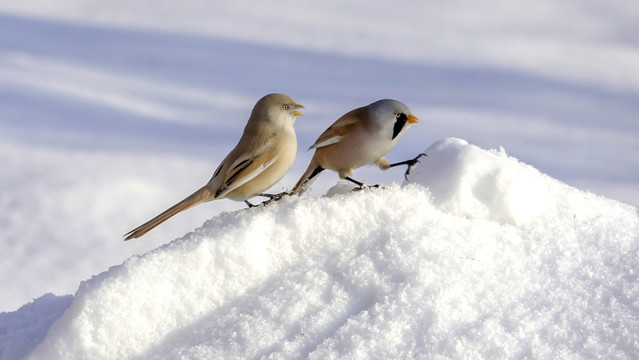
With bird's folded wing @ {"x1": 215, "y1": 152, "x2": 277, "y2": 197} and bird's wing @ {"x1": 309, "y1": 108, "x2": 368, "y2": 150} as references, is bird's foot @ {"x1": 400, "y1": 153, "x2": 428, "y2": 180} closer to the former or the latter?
bird's wing @ {"x1": 309, "y1": 108, "x2": 368, "y2": 150}

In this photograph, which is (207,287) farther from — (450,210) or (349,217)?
(450,210)

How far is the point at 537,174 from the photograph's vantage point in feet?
12.5

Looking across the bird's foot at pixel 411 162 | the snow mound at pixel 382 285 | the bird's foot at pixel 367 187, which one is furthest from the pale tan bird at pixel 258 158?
the bird's foot at pixel 411 162

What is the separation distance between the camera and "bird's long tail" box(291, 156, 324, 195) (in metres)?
4.08

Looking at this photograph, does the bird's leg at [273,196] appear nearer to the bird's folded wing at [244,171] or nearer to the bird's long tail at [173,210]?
the bird's folded wing at [244,171]

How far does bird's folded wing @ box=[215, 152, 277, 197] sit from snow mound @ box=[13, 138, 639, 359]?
0.20 meters

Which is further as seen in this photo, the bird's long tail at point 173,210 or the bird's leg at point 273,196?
the bird's leg at point 273,196

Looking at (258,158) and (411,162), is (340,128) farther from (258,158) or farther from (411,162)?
(258,158)

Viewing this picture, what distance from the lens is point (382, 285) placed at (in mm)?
3004

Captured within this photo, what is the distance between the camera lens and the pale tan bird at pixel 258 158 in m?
3.51

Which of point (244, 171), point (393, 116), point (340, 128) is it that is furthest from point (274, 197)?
point (393, 116)

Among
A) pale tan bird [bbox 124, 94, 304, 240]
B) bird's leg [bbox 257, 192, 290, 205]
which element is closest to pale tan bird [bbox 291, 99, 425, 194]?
pale tan bird [bbox 124, 94, 304, 240]

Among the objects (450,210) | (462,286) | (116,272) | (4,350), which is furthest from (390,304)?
(4,350)

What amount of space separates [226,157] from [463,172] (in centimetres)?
135
